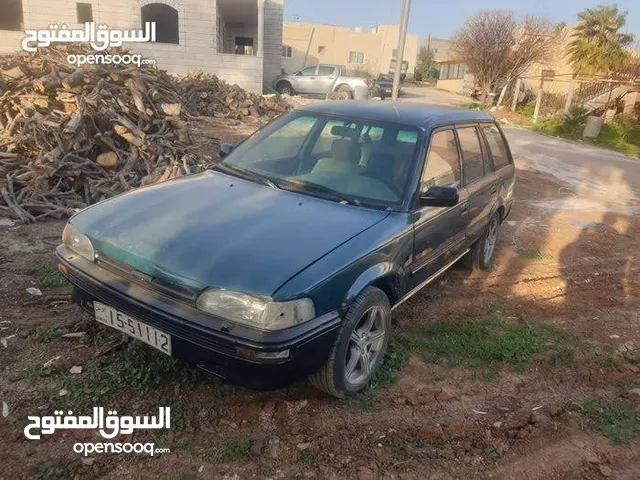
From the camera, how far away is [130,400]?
275 centimetres

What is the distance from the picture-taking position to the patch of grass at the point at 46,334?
3225 mm

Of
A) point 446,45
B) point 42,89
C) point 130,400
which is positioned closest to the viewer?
point 130,400

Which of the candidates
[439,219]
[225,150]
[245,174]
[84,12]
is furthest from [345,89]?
[439,219]

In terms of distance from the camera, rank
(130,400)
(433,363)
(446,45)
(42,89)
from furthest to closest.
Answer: (446,45), (42,89), (433,363), (130,400)

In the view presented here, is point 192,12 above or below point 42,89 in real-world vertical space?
above

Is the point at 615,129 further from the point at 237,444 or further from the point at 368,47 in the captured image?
the point at 368,47

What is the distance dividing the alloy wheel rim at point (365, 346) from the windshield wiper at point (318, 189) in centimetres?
74

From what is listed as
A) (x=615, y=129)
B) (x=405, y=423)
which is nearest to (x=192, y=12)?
(x=615, y=129)

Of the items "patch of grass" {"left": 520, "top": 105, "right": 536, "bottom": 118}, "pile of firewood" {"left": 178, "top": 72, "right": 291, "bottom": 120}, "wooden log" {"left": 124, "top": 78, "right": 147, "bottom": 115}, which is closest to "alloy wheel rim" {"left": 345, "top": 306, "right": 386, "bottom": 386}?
"wooden log" {"left": 124, "top": 78, "right": 147, "bottom": 115}

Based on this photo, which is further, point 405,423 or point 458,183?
point 458,183

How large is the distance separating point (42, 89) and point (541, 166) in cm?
1115

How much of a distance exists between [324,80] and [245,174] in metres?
20.2
